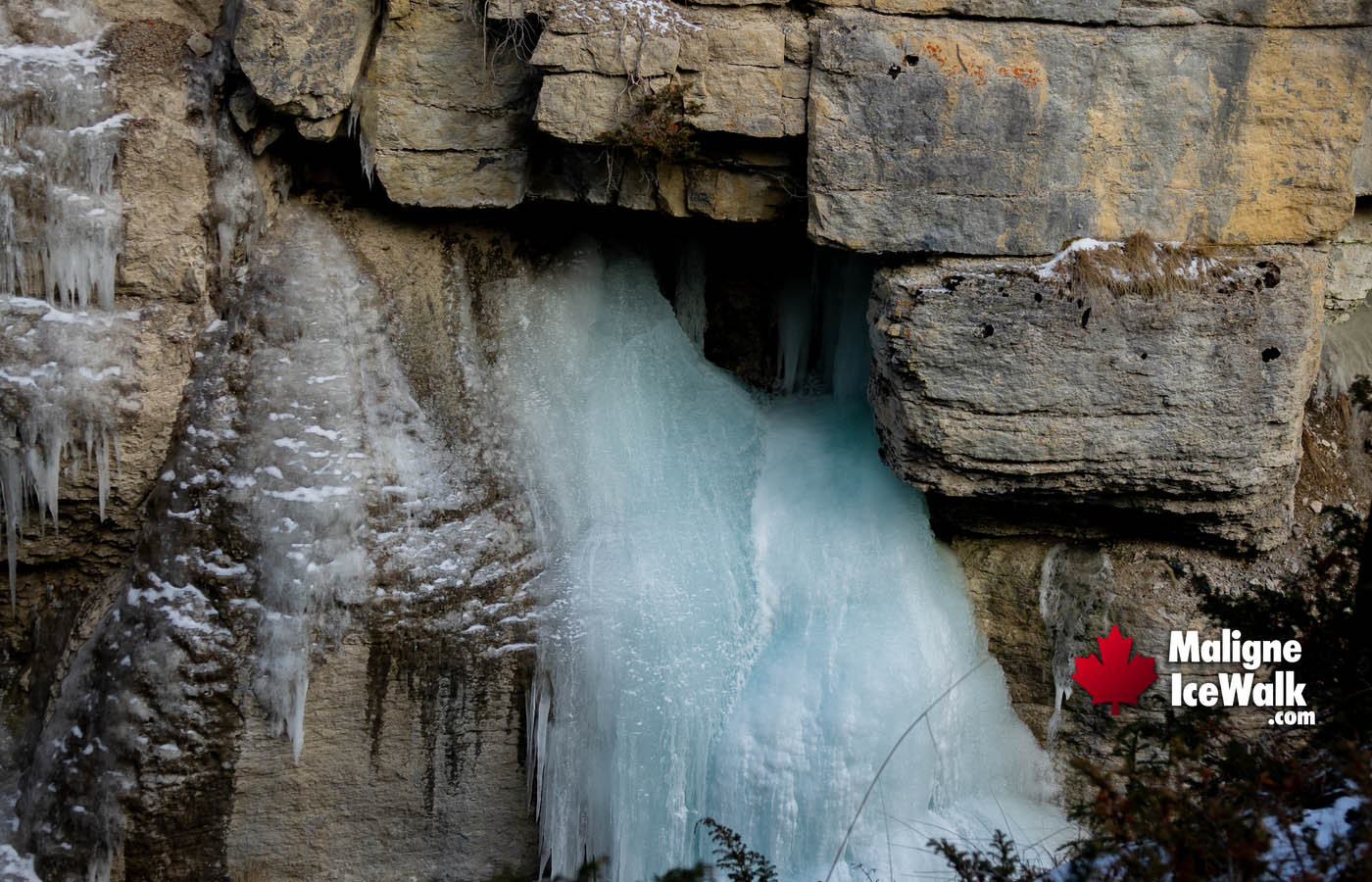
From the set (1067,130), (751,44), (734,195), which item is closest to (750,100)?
(751,44)

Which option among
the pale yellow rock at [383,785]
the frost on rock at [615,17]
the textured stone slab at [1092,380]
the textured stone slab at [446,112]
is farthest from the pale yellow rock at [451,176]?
the pale yellow rock at [383,785]

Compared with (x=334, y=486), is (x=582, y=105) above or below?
above

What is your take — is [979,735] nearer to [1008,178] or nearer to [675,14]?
[1008,178]

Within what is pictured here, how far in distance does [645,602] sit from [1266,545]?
3.04 meters

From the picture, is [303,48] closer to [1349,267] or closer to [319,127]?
[319,127]

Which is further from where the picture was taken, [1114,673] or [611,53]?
[1114,673]

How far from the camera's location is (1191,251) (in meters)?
5.20

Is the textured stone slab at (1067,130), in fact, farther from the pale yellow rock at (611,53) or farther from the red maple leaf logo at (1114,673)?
the red maple leaf logo at (1114,673)

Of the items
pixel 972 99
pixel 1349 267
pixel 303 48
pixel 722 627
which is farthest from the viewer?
pixel 1349 267

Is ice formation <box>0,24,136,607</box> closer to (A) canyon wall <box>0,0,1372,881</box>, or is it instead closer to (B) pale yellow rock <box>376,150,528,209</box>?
(A) canyon wall <box>0,0,1372,881</box>

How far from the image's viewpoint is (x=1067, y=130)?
5.07 metres

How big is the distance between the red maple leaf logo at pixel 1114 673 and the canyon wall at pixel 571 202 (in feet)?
0.27

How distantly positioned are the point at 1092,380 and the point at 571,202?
2637 millimetres

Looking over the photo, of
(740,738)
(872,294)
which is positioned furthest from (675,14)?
(740,738)
